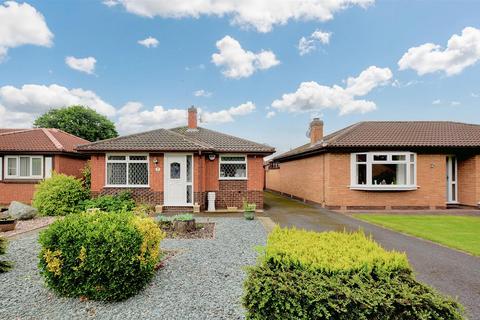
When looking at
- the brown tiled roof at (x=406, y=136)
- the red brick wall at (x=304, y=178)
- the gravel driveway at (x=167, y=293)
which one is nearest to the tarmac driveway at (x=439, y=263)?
the gravel driveway at (x=167, y=293)

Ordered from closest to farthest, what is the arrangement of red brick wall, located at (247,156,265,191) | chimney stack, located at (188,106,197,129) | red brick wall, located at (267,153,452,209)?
red brick wall, located at (247,156,265,191), red brick wall, located at (267,153,452,209), chimney stack, located at (188,106,197,129)

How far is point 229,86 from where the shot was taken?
19516 millimetres

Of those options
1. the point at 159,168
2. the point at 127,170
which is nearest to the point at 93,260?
the point at 159,168

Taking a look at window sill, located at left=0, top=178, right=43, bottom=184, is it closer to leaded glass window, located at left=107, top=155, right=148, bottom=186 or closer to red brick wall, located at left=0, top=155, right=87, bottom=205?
red brick wall, located at left=0, top=155, right=87, bottom=205

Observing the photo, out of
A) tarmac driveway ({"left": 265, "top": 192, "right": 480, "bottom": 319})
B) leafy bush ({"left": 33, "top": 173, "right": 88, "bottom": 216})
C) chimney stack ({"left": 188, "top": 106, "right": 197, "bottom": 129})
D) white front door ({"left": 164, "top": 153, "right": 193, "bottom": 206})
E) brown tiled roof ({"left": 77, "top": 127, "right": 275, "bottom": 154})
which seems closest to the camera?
tarmac driveway ({"left": 265, "top": 192, "right": 480, "bottom": 319})

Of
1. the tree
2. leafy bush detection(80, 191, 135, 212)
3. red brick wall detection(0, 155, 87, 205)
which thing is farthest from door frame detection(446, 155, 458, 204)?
the tree

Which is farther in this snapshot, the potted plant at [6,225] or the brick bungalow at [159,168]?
the brick bungalow at [159,168]

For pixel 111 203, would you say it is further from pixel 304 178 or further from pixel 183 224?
pixel 304 178

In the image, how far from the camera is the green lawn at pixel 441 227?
6.80 metres

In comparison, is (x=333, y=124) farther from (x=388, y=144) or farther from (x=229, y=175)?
(x=229, y=175)

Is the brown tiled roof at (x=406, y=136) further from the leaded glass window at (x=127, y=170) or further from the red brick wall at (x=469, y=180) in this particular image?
the leaded glass window at (x=127, y=170)

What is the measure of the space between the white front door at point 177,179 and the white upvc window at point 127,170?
3.46 ft

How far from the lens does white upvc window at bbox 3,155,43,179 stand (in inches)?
542

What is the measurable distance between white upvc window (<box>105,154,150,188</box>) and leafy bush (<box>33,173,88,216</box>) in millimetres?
1505
